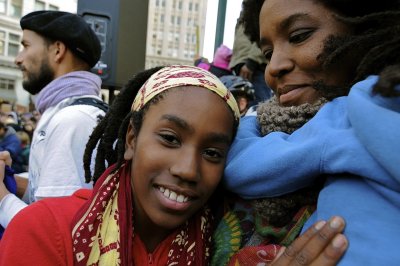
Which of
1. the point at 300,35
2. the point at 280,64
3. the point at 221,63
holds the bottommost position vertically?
the point at 221,63

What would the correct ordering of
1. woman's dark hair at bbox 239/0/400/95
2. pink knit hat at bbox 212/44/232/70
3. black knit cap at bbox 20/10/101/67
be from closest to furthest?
woman's dark hair at bbox 239/0/400/95 → black knit cap at bbox 20/10/101/67 → pink knit hat at bbox 212/44/232/70

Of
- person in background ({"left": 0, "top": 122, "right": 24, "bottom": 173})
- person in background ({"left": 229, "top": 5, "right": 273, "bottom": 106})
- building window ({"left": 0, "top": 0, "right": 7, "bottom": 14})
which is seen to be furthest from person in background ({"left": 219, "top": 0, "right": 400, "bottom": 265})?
building window ({"left": 0, "top": 0, "right": 7, "bottom": 14})

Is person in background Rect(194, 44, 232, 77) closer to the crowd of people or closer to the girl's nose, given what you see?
the crowd of people

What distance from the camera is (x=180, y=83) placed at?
60.1 inches

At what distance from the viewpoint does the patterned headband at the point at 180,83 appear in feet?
5.03

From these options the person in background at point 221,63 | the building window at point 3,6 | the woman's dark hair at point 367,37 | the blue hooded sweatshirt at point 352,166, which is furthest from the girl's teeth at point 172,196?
the building window at point 3,6

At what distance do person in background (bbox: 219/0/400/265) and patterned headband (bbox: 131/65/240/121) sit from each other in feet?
0.49

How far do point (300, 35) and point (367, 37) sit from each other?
0.68 ft

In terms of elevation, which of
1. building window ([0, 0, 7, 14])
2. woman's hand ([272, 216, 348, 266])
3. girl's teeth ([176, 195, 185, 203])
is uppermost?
woman's hand ([272, 216, 348, 266])

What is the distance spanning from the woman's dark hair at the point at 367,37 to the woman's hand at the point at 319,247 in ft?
1.42

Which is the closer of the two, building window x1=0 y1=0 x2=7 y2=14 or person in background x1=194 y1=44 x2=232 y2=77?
person in background x1=194 y1=44 x2=232 y2=77

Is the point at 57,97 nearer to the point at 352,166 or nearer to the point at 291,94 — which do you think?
the point at 291,94

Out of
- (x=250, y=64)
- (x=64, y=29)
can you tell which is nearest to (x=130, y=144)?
(x=64, y=29)

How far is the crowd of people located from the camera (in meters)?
1.02
